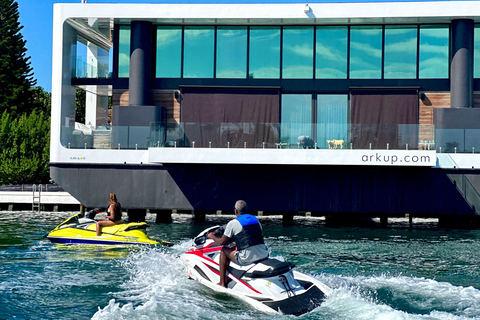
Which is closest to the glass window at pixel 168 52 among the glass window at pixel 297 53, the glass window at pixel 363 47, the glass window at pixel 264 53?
the glass window at pixel 264 53

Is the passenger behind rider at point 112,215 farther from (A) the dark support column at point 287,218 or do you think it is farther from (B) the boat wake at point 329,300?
(A) the dark support column at point 287,218

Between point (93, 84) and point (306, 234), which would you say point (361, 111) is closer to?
point (306, 234)

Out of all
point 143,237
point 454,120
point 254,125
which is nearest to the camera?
point 143,237

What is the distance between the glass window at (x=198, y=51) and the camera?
28.0 meters

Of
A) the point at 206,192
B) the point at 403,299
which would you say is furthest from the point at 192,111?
the point at 403,299

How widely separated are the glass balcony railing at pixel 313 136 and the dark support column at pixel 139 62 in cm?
275

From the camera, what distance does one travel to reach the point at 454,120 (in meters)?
26.1

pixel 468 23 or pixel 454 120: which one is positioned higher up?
pixel 468 23

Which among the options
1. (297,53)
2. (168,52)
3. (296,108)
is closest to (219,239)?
(296,108)

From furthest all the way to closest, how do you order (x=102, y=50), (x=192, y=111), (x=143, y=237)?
(x=102, y=50), (x=192, y=111), (x=143, y=237)

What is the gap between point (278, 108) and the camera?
90.4 feet

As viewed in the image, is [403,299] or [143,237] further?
[143,237]

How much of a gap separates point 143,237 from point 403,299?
29.4ft

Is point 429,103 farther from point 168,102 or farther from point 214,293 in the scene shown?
point 214,293
